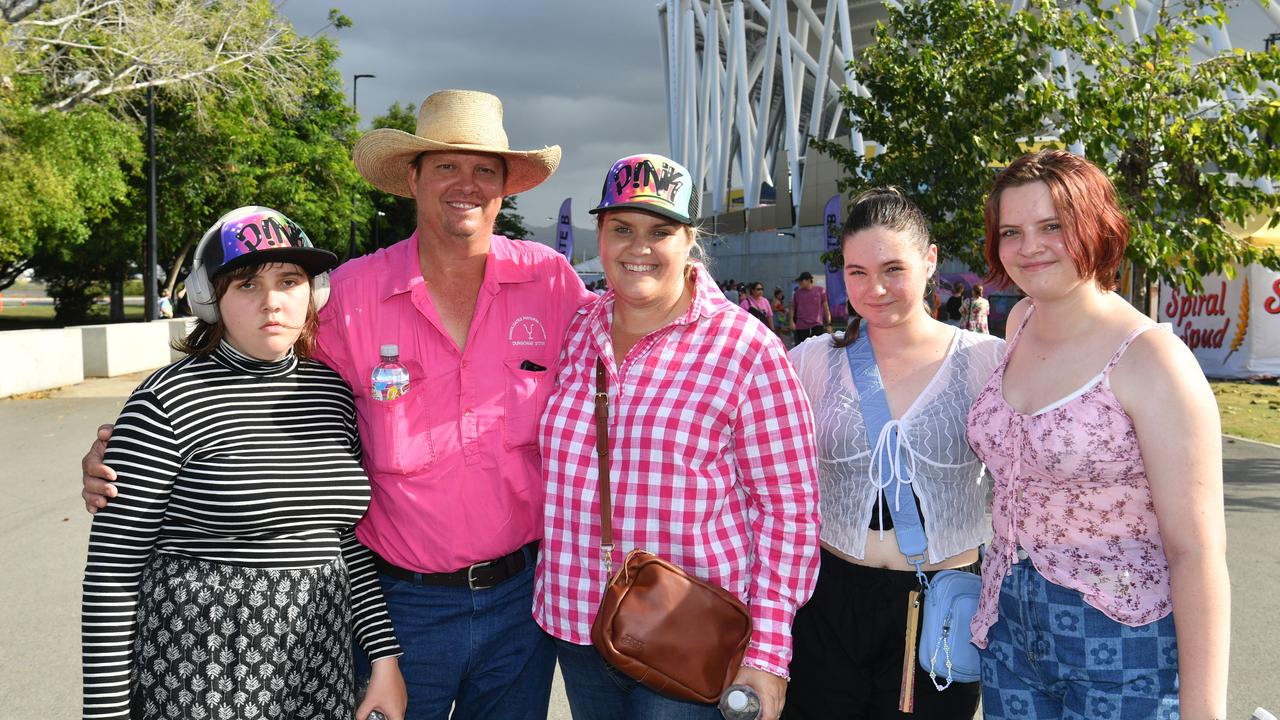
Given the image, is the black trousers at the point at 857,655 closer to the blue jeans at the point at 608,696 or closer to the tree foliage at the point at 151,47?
the blue jeans at the point at 608,696

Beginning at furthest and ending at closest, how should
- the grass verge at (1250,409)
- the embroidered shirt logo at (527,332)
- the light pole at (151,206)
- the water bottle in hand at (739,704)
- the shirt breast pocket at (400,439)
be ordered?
the light pole at (151,206) < the grass verge at (1250,409) < the embroidered shirt logo at (527,332) < the shirt breast pocket at (400,439) < the water bottle in hand at (739,704)

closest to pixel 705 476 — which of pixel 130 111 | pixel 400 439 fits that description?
pixel 400 439

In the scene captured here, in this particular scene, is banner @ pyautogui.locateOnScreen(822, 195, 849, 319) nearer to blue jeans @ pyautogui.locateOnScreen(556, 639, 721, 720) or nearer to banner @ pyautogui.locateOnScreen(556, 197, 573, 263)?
banner @ pyautogui.locateOnScreen(556, 197, 573, 263)

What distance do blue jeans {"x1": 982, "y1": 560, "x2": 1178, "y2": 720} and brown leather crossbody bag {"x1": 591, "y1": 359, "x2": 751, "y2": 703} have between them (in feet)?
→ 2.19

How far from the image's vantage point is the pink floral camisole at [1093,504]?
6.58 ft

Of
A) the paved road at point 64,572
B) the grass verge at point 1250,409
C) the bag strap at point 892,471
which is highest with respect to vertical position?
the bag strap at point 892,471

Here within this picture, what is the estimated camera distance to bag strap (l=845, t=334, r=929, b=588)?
2.50 meters

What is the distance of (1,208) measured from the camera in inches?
535

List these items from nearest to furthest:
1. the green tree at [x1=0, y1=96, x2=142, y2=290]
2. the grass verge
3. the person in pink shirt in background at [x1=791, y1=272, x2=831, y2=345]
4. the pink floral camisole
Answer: the pink floral camisole, the grass verge, the green tree at [x1=0, y1=96, x2=142, y2=290], the person in pink shirt in background at [x1=791, y1=272, x2=831, y2=345]

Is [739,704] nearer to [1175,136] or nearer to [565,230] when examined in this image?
[1175,136]

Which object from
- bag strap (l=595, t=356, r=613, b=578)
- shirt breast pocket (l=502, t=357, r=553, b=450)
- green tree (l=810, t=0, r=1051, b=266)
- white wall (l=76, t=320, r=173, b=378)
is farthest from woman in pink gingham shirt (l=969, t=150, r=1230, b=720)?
white wall (l=76, t=320, r=173, b=378)

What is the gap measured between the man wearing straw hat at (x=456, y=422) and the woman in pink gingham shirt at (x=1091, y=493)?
1.35 meters

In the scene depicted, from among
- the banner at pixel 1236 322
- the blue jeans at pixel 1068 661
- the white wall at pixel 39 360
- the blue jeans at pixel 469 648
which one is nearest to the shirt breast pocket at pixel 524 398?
the blue jeans at pixel 469 648

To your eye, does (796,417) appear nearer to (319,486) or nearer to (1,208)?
(319,486)
